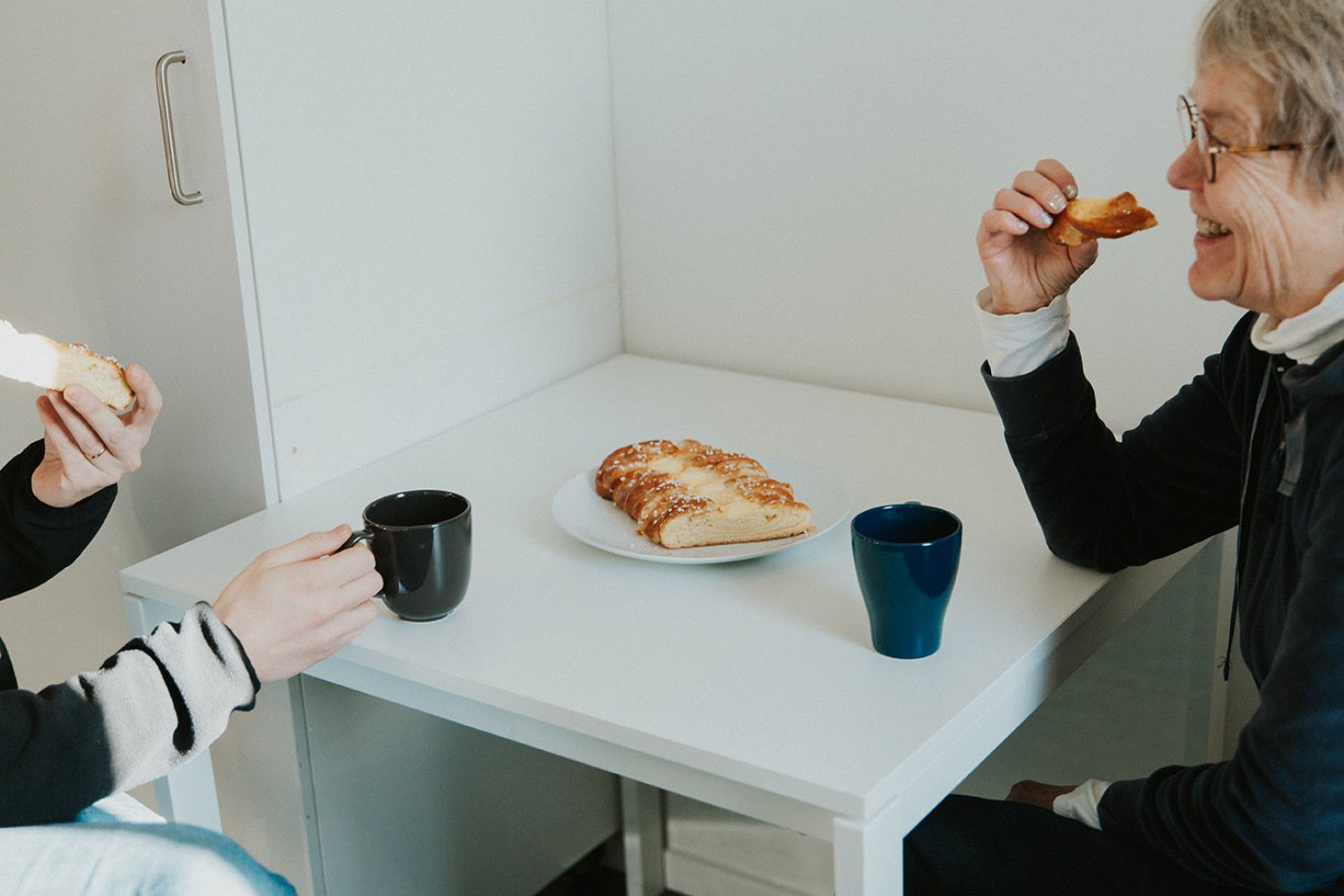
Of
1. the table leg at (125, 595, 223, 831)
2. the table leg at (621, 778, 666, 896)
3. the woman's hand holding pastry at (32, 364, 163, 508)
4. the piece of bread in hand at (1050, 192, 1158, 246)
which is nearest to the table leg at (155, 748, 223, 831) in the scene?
the table leg at (125, 595, 223, 831)

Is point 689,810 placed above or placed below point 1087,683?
below

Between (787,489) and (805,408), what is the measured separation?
0.38 m

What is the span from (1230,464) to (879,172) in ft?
1.99

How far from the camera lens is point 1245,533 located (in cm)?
110

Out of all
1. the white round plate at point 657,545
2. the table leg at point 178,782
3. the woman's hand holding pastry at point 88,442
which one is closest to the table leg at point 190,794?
the table leg at point 178,782

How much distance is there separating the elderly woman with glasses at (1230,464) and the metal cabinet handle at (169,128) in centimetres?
75

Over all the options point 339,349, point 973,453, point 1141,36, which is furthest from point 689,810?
point 1141,36

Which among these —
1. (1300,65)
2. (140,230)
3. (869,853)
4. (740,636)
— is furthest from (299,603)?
(1300,65)

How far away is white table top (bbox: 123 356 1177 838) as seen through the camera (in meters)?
1.01

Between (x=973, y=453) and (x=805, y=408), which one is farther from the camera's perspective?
(x=805, y=408)

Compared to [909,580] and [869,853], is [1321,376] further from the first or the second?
[869,853]

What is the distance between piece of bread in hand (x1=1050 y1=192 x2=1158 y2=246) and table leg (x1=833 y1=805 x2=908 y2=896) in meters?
0.52

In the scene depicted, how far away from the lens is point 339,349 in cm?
151

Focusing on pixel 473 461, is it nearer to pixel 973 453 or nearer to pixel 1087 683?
pixel 973 453
